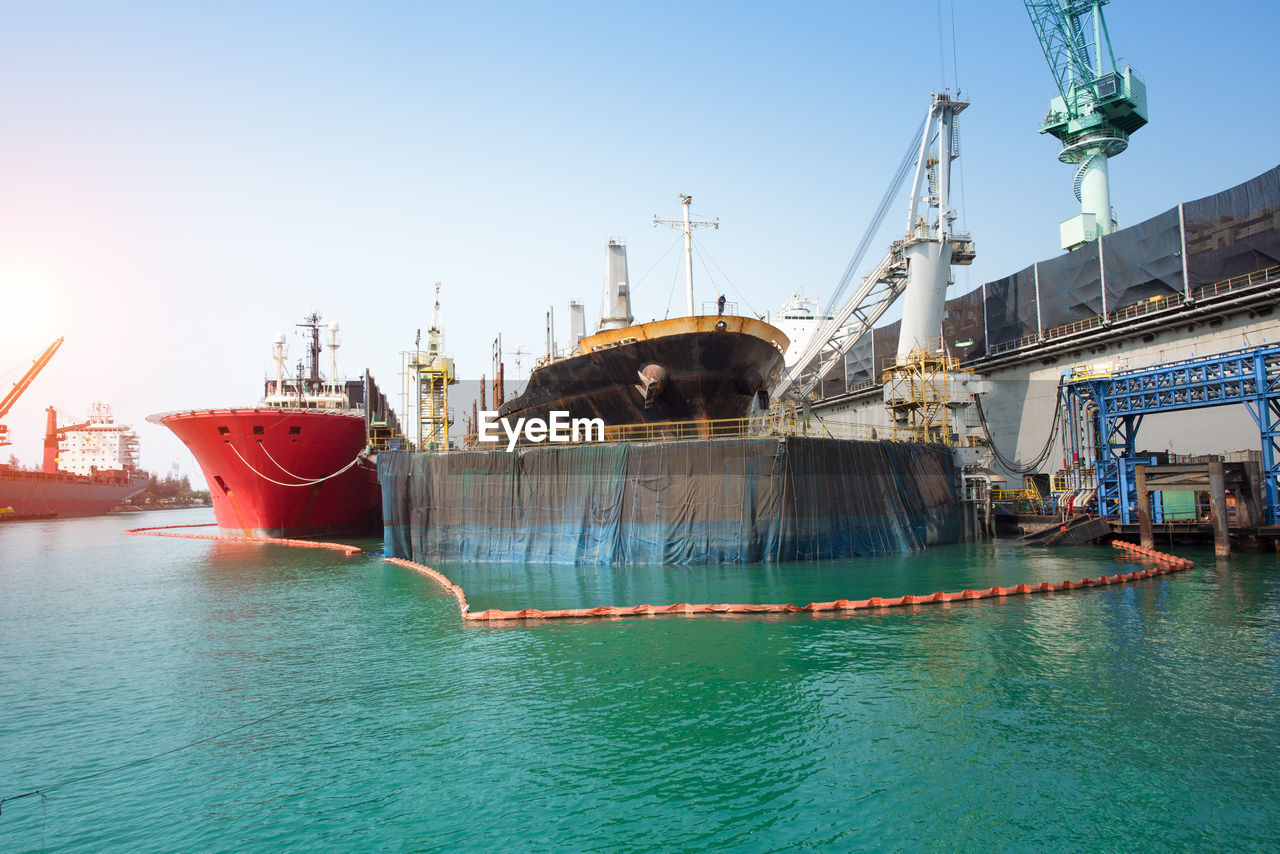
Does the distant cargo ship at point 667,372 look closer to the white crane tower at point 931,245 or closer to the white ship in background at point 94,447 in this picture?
the white crane tower at point 931,245

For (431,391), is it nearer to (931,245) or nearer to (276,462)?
(276,462)

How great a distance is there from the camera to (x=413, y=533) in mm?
27875

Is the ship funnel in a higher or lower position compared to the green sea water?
higher

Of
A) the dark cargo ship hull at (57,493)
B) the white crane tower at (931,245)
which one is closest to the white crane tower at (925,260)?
the white crane tower at (931,245)

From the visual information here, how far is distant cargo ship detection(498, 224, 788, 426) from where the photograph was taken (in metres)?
25.6

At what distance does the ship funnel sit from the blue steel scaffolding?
19416 mm

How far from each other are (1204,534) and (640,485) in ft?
67.0

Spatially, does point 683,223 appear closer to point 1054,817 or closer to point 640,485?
point 640,485

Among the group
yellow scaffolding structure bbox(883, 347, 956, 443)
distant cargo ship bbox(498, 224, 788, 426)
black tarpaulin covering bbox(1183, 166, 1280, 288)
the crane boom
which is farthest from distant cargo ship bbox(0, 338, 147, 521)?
black tarpaulin covering bbox(1183, 166, 1280, 288)

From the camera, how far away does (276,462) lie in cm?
3600

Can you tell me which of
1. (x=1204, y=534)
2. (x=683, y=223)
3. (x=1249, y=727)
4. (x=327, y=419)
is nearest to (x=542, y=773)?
(x=1249, y=727)

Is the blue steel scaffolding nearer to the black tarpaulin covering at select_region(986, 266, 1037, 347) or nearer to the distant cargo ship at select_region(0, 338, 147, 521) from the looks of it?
the black tarpaulin covering at select_region(986, 266, 1037, 347)

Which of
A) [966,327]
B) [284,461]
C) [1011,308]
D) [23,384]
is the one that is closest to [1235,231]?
[1011,308]

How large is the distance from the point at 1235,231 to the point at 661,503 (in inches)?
999
